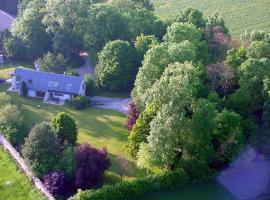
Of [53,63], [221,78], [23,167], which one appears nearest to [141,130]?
[221,78]

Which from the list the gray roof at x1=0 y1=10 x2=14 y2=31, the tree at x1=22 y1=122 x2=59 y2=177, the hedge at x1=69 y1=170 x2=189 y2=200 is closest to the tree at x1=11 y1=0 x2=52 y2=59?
the gray roof at x1=0 y1=10 x2=14 y2=31

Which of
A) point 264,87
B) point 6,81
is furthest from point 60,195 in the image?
point 6,81

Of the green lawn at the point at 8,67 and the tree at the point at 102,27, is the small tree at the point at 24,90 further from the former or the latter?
the tree at the point at 102,27

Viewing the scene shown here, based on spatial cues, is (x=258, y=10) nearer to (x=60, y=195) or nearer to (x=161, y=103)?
(x=161, y=103)

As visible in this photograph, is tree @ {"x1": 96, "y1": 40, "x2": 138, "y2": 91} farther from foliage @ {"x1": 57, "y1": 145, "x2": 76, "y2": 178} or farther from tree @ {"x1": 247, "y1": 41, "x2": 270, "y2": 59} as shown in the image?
foliage @ {"x1": 57, "y1": 145, "x2": 76, "y2": 178}

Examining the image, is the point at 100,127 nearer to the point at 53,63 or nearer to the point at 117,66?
the point at 117,66

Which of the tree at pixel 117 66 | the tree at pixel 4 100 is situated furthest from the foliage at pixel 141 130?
the tree at pixel 4 100

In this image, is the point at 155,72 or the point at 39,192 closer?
the point at 39,192
